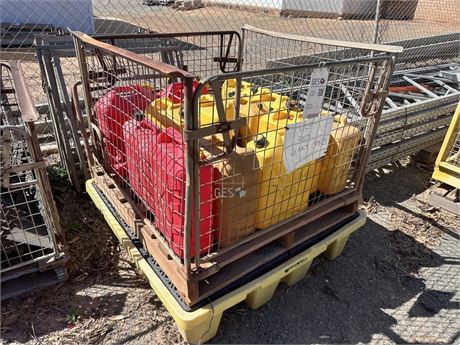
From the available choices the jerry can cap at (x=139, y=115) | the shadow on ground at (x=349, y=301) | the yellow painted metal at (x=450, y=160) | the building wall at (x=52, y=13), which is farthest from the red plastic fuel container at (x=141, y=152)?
the building wall at (x=52, y=13)

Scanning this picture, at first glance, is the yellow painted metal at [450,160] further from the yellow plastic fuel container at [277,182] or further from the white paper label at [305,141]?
the white paper label at [305,141]

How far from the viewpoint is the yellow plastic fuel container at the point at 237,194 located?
1.75 meters

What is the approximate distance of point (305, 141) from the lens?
1949 millimetres

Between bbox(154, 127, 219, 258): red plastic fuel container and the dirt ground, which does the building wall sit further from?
bbox(154, 127, 219, 258): red plastic fuel container

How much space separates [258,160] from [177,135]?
17.7 inches

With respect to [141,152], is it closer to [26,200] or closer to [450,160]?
[26,200]

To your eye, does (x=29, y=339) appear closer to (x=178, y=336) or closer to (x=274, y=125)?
(x=178, y=336)

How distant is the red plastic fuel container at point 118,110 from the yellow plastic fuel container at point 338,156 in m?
1.20

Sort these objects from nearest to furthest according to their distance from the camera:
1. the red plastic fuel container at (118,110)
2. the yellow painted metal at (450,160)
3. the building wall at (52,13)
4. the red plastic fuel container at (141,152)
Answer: the red plastic fuel container at (141,152)
the red plastic fuel container at (118,110)
the yellow painted metal at (450,160)
the building wall at (52,13)

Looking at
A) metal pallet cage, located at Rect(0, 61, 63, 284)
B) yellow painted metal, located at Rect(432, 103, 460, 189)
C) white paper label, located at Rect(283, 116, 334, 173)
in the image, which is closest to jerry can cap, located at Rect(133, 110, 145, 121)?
metal pallet cage, located at Rect(0, 61, 63, 284)

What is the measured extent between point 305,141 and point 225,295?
0.97 metres

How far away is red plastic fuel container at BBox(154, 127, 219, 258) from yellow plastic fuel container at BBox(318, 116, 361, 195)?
883 mm

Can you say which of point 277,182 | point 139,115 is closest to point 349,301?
point 277,182

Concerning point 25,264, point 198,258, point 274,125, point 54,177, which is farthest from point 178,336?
point 54,177
